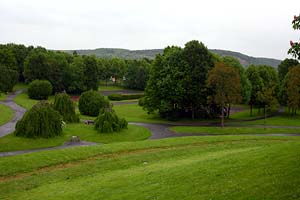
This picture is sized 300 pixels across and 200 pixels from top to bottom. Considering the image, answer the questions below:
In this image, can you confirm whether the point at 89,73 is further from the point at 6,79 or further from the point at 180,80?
the point at 180,80

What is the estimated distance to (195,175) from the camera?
52.8 feet

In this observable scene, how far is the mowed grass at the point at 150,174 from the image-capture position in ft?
42.4

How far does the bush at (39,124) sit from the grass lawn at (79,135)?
80 centimetres

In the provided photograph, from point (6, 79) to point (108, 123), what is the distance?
5128 cm

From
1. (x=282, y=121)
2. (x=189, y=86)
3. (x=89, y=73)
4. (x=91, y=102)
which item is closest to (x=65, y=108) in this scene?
(x=91, y=102)

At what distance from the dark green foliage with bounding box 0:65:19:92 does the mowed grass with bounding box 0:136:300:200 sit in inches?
2231

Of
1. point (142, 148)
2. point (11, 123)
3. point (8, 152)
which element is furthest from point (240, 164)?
point (11, 123)

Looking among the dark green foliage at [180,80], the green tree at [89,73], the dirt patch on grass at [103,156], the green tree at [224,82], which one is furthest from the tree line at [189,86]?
the green tree at [89,73]

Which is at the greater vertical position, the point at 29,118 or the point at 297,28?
the point at 297,28

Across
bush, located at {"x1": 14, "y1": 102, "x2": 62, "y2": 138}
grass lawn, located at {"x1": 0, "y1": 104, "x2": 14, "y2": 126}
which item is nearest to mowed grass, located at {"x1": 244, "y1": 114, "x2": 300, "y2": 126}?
bush, located at {"x1": 14, "y1": 102, "x2": 62, "y2": 138}

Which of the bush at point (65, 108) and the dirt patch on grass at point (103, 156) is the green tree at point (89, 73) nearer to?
the bush at point (65, 108)

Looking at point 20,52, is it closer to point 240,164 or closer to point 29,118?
point 29,118

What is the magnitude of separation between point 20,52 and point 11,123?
6889cm

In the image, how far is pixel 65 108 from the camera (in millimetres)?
44281
